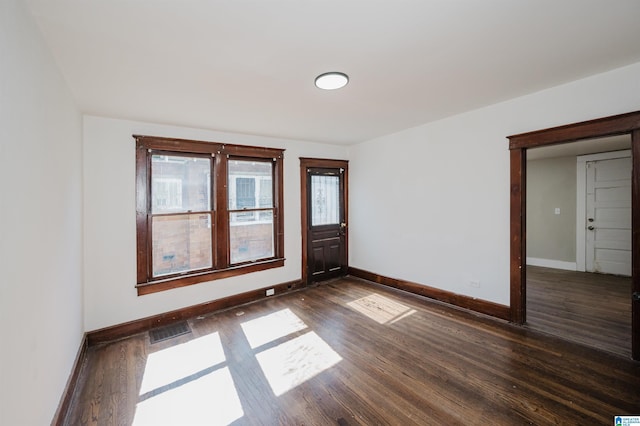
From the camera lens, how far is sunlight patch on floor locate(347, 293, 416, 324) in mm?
3469

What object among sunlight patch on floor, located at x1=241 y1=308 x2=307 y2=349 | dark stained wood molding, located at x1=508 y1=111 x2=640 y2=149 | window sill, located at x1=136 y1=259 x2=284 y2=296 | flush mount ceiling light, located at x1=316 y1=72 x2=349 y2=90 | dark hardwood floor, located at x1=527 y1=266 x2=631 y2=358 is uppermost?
flush mount ceiling light, located at x1=316 y1=72 x2=349 y2=90

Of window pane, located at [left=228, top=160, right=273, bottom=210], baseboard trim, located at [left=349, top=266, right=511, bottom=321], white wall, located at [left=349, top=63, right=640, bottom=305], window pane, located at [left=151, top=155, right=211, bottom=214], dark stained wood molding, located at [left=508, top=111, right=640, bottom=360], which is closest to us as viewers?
dark stained wood molding, located at [left=508, top=111, right=640, bottom=360]

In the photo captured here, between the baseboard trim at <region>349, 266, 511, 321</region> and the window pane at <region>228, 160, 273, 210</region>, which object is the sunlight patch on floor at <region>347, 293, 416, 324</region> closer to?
the baseboard trim at <region>349, 266, 511, 321</region>

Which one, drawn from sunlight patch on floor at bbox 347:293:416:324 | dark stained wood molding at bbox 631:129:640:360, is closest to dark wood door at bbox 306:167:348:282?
sunlight patch on floor at bbox 347:293:416:324

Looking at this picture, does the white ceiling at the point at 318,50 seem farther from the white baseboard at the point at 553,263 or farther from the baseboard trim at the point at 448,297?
the white baseboard at the point at 553,263

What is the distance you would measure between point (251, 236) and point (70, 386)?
99.6 inches

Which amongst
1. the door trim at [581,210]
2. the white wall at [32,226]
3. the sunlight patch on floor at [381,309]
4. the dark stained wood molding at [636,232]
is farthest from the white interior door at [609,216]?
the white wall at [32,226]

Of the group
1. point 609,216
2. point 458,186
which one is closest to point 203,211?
point 458,186

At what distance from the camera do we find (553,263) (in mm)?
5957

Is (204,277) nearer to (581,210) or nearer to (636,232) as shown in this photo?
(636,232)

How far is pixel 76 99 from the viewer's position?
103 inches

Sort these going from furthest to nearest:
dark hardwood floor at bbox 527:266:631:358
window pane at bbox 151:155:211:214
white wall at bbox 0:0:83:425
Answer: window pane at bbox 151:155:211:214 < dark hardwood floor at bbox 527:266:631:358 < white wall at bbox 0:0:83:425

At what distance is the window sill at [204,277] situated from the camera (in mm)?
3354

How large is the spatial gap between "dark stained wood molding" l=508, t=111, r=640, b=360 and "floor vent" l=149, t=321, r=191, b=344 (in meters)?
3.94
